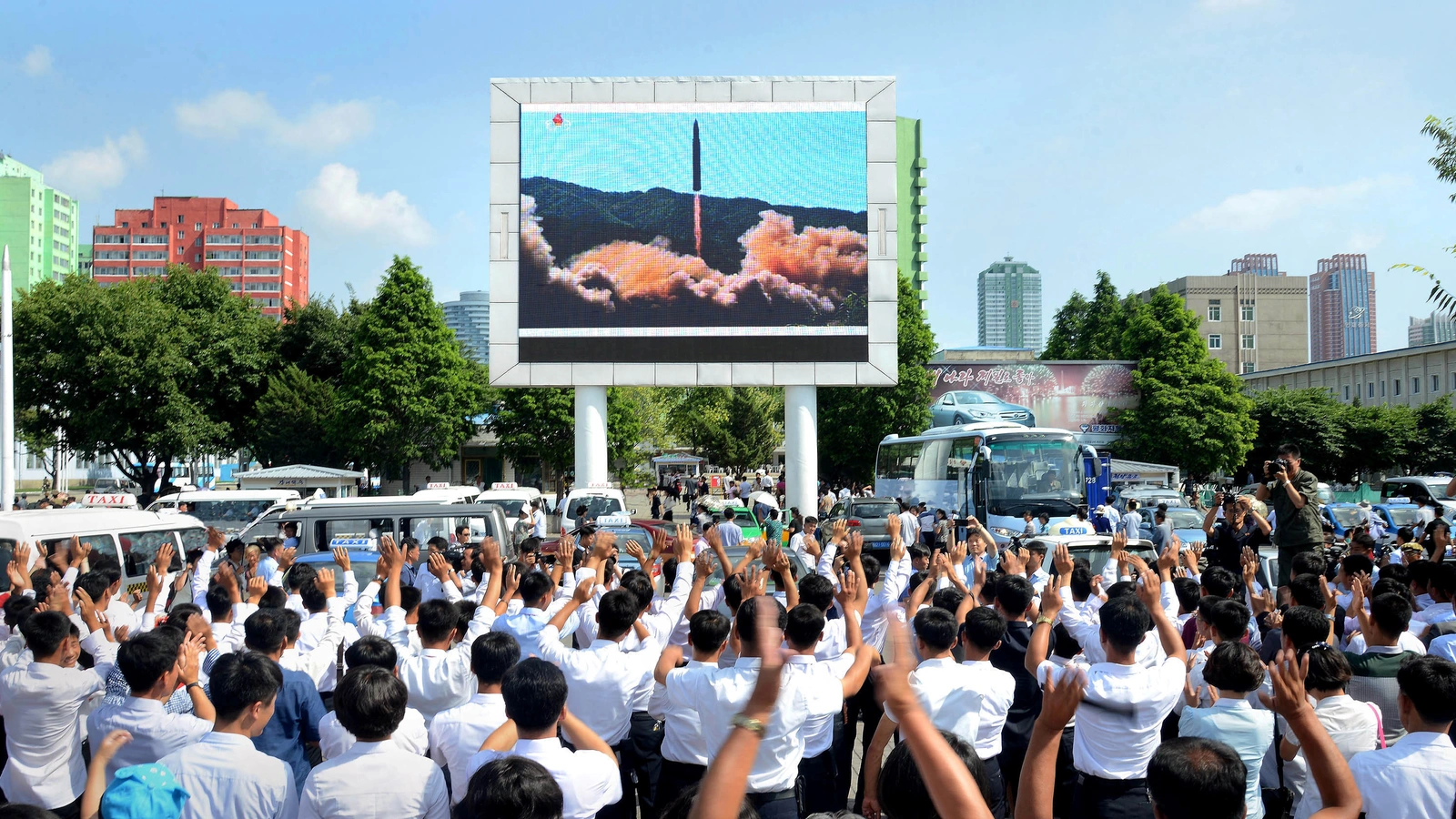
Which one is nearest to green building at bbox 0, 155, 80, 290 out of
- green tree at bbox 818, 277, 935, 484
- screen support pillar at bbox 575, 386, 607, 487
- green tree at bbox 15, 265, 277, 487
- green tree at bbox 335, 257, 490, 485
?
green tree at bbox 15, 265, 277, 487

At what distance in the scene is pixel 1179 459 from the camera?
40438mm

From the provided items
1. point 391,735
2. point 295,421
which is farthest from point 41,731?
point 295,421

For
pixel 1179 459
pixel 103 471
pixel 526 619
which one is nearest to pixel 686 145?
pixel 526 619

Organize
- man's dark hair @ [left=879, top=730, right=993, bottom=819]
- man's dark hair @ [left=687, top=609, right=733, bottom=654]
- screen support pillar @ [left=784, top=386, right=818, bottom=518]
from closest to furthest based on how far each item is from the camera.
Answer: man's dark hair @ [left=879, top=730, right=993, bottom=819] → man's dark hair @ [left=687, top=609, right=733, bottom=654] → screen support pillar @ [left=784, top=386, right=818, bottom=518]

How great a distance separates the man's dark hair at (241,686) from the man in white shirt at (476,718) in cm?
69

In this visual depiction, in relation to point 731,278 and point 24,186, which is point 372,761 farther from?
point 24,186

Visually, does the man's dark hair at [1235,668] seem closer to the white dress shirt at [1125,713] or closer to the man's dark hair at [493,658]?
the white dress shirt at [1125,713]

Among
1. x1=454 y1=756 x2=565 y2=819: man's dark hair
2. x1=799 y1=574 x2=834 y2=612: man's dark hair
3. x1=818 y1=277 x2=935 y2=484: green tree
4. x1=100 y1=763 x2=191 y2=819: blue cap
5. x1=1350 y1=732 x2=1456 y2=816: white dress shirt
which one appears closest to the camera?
x1=454 y1=756 x2=565 y2=819: man's dark hair

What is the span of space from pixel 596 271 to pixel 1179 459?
27088mm

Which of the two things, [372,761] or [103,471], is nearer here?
[372,761]

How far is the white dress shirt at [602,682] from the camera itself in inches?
184

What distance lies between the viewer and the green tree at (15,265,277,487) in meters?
32.4

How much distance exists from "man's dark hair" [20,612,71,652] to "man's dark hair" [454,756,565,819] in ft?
9.48

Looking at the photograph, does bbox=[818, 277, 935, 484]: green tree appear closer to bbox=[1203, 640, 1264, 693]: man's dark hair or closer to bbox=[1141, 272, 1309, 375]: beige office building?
bbox=[1203, 640, 1264, 693]: man's dark hair
